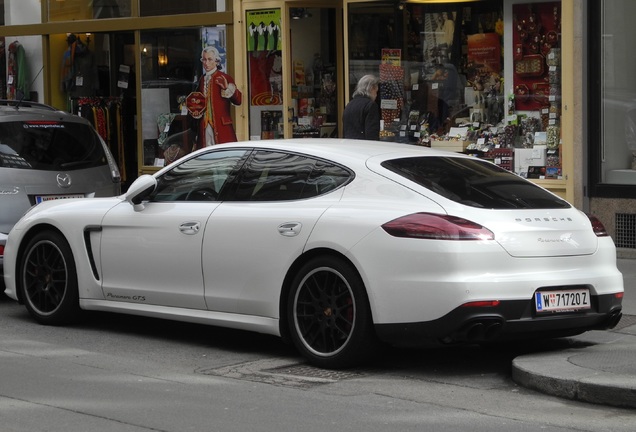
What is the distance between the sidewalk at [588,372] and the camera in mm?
6824

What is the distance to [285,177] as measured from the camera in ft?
27.5

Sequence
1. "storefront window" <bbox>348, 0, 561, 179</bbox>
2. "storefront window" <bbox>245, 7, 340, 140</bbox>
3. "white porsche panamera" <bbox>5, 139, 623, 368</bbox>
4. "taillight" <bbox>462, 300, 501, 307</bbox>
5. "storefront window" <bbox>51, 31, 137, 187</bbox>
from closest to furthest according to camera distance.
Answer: "taillight" <bbox>462, 300, 501, 307</bbox>
"white porsche panamera" <bbox>5, 139, 623, 368</bbox>
"storefront window" <bbox>348, 0, 561, 179</bbox>
"storefront window" <bbox>245, 7, 340, 140</bbox>
"storefront window" <bbox>51, 31, 137, 187</bbox>

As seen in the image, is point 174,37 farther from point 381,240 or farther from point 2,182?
point 381,240

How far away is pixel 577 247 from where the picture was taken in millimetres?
7703

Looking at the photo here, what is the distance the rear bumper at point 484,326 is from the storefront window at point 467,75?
602 centimetres

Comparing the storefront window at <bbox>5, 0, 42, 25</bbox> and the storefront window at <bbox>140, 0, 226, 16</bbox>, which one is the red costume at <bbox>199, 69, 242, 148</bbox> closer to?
the storefront window at <bbox>140, 0, 226, 16</bbox>

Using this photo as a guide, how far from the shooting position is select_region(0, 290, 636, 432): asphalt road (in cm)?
643

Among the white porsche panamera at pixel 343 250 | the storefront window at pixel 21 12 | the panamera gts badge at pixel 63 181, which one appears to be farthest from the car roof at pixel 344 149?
the storefront window at pixel 21 12

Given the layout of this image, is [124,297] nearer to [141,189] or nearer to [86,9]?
[141,189]

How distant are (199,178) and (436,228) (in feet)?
7.49

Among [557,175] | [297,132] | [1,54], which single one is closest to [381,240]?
[557,175]

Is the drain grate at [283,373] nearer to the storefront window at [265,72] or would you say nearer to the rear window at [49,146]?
the rear window at [49,146]

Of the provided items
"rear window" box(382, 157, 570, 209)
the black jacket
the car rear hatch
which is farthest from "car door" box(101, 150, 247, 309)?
the black jacket

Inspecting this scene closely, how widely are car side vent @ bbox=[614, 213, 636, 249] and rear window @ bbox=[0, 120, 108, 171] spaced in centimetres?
564
